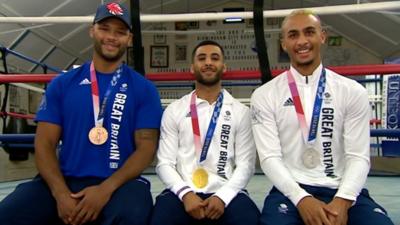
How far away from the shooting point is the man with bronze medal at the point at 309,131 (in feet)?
5.85

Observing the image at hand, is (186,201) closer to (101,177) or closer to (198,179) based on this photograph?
(198,179)

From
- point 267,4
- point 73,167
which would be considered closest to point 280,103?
point 73,167

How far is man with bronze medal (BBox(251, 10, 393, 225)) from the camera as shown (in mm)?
1784

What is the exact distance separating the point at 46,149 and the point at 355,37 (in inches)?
355

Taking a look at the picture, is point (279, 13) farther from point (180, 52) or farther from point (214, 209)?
point (180, 52)

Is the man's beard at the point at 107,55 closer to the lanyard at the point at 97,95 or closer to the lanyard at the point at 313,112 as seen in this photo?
the lanyard at the point at 97,95

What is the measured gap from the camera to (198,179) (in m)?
1.98

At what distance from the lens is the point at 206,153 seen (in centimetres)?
201

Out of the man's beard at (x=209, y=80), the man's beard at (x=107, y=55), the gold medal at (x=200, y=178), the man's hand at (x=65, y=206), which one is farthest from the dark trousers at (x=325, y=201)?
the man's beard at (x=107, y=55)

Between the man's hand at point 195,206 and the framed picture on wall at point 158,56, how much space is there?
30.4ft

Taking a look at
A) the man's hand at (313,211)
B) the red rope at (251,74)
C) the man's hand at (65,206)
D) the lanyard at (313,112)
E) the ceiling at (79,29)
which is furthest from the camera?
the ceiling at (79,29)

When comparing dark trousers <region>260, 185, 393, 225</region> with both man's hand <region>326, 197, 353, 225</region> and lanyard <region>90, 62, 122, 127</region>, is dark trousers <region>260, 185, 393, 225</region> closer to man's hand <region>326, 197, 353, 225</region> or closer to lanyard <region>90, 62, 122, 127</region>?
man's hand <region>326, 197, 353, 225</region>

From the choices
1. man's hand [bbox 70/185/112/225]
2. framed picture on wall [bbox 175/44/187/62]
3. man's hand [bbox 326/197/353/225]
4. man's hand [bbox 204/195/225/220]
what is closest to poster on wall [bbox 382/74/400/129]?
man's hand [bbox 326/197/353/225]

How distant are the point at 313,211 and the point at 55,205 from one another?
96cm
